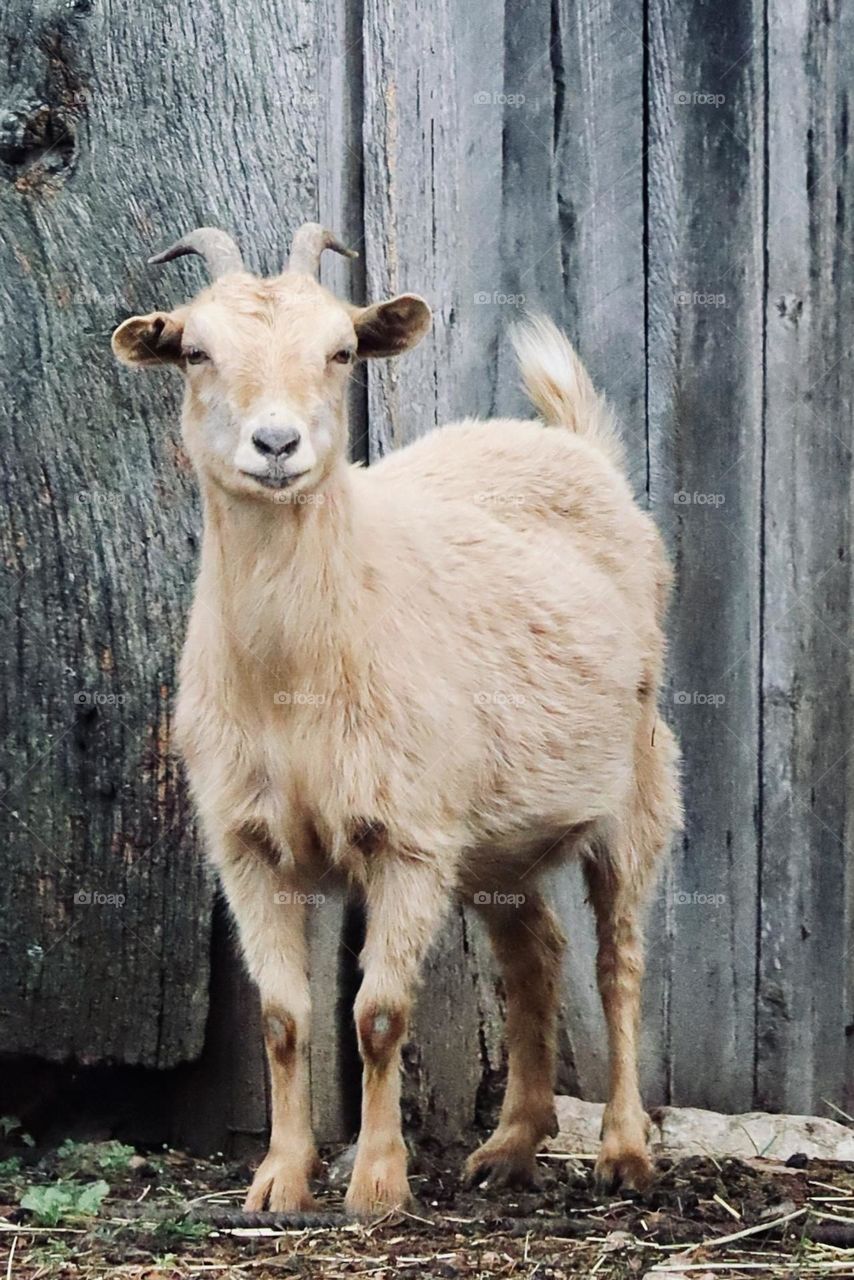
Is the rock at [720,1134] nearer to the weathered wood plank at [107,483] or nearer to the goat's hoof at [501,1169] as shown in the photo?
the goat's hoof at [501,1169]

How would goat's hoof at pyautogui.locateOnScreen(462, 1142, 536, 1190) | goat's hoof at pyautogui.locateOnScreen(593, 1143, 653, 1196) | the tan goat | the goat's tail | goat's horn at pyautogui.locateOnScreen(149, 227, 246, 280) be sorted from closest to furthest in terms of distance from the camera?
the tan goat → goat's horn at pyautogui.locateOnScreen(149, 227, 246, 280) → goat's hoof at pyautogui.locateOnScreen(593, 1143, 653, 1196) → goat's hoof at pyautogui.locateOnScreen(462, 1142, 536, 1190) → the goat's tail

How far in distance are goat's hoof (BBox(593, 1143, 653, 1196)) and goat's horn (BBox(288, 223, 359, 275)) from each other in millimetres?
2532

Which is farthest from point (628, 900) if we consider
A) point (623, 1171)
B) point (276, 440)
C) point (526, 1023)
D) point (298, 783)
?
point (276, 440)

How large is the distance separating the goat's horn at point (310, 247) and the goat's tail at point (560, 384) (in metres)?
1.05

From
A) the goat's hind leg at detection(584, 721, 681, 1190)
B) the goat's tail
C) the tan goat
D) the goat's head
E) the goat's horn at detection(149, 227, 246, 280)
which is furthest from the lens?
the goat's tail

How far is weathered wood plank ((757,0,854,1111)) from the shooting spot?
5.64 metres

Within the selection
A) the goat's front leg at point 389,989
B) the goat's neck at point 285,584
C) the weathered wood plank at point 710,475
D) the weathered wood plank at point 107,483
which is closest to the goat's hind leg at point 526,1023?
the weathered wood plank at point 710,475

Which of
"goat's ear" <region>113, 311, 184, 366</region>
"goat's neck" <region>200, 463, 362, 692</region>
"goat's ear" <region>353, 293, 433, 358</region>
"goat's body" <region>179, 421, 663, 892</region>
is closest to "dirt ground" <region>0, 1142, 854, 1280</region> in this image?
"goat's body" <region>179, 421, 663, 892</region>

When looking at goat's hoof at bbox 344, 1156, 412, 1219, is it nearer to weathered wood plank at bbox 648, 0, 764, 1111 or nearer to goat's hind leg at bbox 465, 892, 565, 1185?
goat's hind leg at bbox 465, 892, 565, 1185

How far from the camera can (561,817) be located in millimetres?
5242

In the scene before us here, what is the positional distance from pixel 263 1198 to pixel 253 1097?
0.82 metres

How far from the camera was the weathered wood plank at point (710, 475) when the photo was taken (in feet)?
18.4

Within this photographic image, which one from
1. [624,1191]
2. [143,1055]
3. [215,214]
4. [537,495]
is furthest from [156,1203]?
[215,214]

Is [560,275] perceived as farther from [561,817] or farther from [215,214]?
[561,817]
